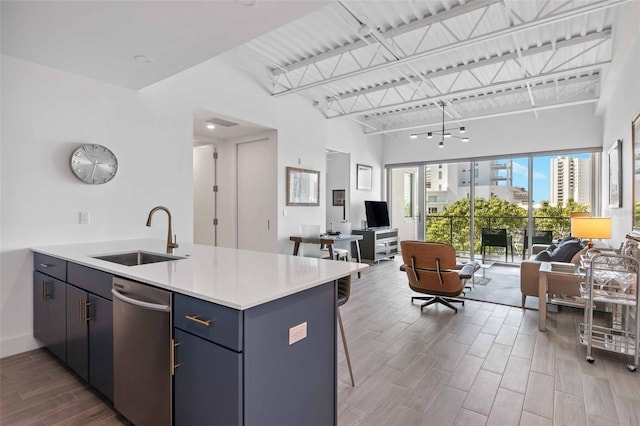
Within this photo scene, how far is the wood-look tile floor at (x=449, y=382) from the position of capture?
203 centimetres

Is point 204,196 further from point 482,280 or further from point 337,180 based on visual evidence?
point 482,280

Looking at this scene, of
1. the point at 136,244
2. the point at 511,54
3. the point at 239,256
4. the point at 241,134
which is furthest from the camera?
the point at 241,134

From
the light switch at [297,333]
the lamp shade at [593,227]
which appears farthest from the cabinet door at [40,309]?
the lamp shade at [593,227]

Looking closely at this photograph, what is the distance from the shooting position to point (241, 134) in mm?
5859

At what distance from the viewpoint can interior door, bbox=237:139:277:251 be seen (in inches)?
223

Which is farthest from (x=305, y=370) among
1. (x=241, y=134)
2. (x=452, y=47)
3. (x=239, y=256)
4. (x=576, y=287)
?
(x=241, y=134)

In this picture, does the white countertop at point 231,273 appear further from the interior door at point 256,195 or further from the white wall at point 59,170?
the interior door at point 256,195

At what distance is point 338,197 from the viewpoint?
7871 millimetres

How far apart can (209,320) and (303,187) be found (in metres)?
4.80

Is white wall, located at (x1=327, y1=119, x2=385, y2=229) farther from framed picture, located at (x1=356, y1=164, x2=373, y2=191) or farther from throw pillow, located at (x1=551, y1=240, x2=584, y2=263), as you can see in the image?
throw pillow, located at (x1=551, y1=240, x2=584, y2=263)

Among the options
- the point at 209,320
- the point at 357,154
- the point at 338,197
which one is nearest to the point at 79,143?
the point at 209,320

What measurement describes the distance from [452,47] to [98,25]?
3.38 meters

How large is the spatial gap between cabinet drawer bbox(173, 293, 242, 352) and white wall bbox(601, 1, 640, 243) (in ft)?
13.4

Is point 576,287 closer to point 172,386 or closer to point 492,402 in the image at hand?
point 492,402
